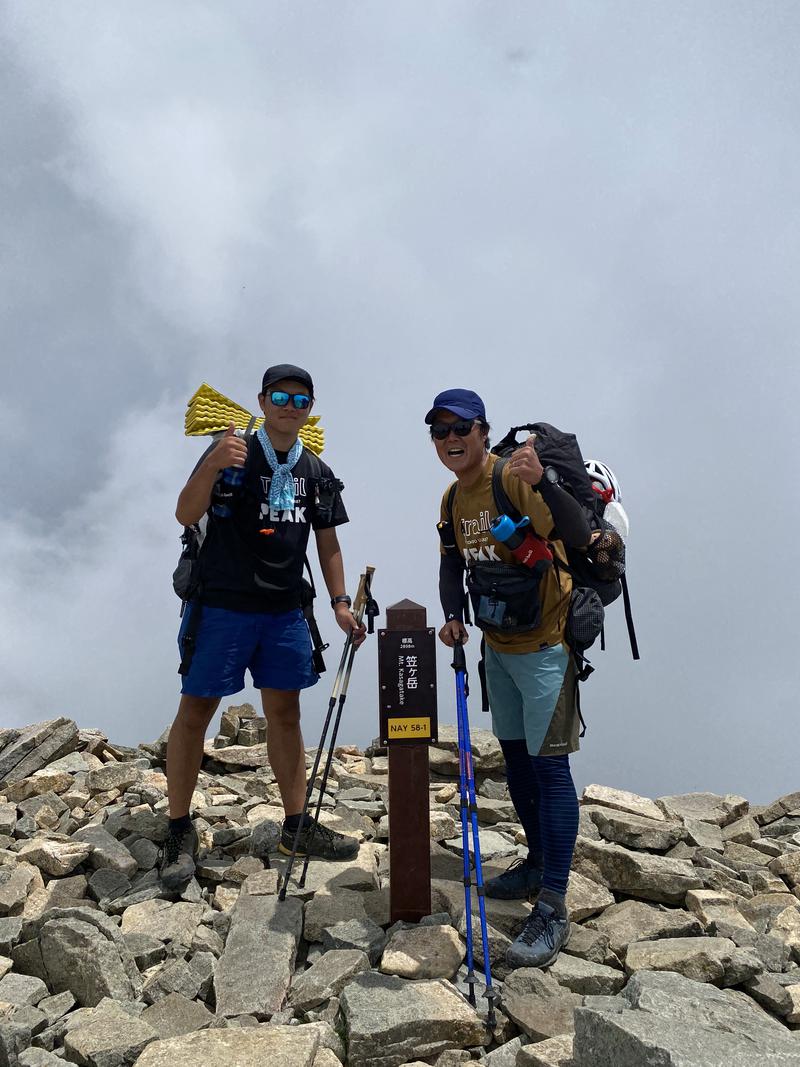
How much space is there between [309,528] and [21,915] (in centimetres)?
413

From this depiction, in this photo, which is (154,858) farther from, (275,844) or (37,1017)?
(37,1017)

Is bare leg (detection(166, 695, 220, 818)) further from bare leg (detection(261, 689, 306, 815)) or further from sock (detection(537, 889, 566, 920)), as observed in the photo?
sock (detection(537, 889, 566, 920))

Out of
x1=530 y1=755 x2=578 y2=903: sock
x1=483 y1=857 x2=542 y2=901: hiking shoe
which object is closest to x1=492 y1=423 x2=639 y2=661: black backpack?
x1=530 y1=755 x2=578 y2=903: sock

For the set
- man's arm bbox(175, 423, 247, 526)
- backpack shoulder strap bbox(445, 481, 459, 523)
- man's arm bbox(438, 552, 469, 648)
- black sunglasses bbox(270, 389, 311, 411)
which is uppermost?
black sunglasses bbox(270, 389, 311, 411)

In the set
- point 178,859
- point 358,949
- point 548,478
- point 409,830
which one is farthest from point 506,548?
point 178,859

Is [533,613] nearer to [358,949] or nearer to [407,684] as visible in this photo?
[407,684]

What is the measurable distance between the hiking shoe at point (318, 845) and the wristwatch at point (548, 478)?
13.1ft

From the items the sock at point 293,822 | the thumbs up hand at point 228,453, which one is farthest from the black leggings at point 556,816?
the thumbs up hand at point 228,453

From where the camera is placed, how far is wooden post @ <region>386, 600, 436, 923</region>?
6270mm

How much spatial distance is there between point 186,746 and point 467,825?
2535 mm

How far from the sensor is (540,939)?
5.63 metres

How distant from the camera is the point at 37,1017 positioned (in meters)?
5.34

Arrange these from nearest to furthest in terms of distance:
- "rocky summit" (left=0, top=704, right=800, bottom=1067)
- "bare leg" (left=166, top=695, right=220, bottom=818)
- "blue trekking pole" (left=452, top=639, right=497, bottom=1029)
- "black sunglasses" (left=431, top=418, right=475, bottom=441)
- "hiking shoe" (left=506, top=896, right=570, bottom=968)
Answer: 1. "rocky summit" (left=0, top=704, right=800, bottom=1067)
2. "blue trekking pole" (left=452, top=639, right=497, bottom=1029)
3. "hiking shoe" (left=506, top=896, right=570, bottom=968)
4. "black sunglasses" (left=431, top=418, right=475, bottom=441)
5. "bare leg" (left=166, top=695, right=220, bottom=818)

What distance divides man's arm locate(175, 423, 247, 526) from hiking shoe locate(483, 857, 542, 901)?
379cm
